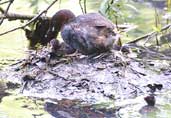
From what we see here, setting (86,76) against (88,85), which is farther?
(86,76)

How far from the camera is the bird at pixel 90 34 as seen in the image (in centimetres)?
413

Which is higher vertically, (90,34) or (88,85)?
(90,34)

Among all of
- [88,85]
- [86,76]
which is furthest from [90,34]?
[88,85]

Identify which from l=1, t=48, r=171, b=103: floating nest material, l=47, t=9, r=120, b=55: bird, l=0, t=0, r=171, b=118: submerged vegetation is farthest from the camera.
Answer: l=47, t=9, r=120, b=55: bird

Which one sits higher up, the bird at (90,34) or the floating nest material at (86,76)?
the bird at (90,34)

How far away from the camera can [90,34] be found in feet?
13.5

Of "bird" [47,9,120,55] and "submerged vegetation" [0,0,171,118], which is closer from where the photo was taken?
"submerged vegetation" [0,0,171,118]

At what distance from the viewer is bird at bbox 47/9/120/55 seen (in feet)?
13.6

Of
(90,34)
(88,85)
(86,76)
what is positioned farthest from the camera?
(90,34)

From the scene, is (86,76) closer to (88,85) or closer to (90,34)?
(88,85)

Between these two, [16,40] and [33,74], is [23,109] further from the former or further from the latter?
[16,40]

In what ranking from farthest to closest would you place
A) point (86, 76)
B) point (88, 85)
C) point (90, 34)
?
point (90, 34) → point (86, 76) → point (88, 85)

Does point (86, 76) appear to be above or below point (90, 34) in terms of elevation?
below

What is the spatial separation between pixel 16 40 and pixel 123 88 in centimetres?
214
